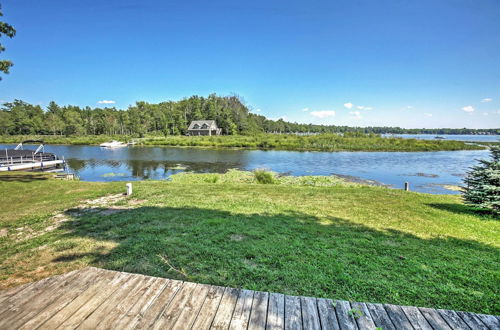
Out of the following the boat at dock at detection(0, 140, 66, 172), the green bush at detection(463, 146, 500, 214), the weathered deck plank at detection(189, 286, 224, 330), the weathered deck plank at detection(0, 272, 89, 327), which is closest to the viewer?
the weathered deck plank at detection(189, 286, 224, 330)

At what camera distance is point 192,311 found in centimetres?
254

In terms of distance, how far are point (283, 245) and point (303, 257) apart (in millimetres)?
613

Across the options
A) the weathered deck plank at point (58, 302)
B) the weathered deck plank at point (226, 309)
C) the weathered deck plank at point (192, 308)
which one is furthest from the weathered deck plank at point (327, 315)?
the weathered deck plank at point (58, 302)

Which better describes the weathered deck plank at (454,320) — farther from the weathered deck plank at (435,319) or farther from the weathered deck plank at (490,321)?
the weathered deck plank at (490,321)

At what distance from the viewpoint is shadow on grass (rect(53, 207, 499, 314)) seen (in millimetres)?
3547

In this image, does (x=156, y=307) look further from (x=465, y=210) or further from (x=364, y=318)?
(x=465, y=210)

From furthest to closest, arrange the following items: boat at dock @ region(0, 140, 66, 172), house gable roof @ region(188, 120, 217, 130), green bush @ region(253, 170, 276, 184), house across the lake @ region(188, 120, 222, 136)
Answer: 1. house gable roof @ region(188, 120, 217, 130)
2. house across the lake @ region(188, 120, 222, 136)
3. boat at dock @ region(0, 140, 66, 172)
4. green bush @ region(253, 170, 276, 184)

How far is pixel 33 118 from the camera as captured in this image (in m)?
79.6

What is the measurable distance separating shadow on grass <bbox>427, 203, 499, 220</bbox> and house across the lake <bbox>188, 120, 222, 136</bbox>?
2598 inches

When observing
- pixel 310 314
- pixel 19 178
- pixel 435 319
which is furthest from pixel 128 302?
→ pixel 19 178

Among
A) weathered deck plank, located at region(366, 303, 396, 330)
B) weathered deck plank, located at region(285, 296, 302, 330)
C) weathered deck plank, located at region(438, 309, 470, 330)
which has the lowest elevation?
weathered deck plank, located at region(438, 309, 470, 330)

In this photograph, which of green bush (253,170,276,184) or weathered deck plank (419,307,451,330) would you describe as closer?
weathered deck plank (419,307,451,330)

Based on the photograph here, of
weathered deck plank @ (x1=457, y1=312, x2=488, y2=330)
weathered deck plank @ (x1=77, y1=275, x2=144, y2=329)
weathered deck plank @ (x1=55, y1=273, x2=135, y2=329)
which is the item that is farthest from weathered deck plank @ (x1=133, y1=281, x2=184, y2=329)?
weathered deck plank @ (x1=457, y1=312, x2=488, y2=330)

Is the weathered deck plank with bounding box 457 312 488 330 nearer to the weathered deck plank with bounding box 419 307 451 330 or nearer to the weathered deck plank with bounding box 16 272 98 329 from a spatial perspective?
the weathered deck plank with bounding box 419 307 451 330
